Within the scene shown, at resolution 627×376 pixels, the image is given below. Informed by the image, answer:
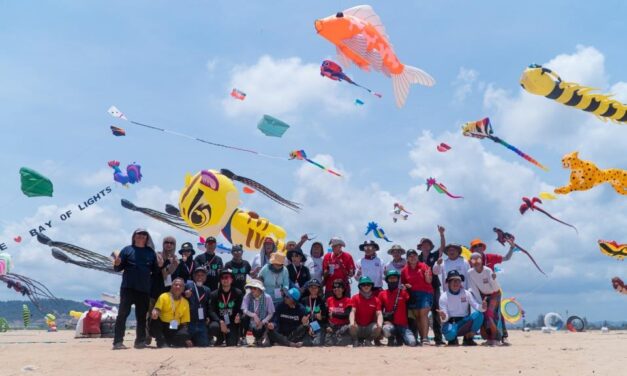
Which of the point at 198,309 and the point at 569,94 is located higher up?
the point at 569,94

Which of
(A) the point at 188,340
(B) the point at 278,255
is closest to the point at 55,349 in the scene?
(A) the point at 188,340

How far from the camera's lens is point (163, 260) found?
8.10 meters

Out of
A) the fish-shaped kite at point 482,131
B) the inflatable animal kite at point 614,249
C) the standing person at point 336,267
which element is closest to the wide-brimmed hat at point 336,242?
the standing person at point 336,267

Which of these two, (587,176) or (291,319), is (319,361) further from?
(587,176)

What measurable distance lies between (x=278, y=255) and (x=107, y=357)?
2820 mm

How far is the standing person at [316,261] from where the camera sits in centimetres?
894

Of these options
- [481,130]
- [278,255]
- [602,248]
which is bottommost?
[278,255]

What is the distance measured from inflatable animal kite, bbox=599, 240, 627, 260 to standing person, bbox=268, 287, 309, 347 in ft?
37.3

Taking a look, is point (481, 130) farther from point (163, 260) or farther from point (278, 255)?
point (163, 260)

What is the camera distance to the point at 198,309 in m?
8.20

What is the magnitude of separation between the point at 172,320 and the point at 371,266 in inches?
118

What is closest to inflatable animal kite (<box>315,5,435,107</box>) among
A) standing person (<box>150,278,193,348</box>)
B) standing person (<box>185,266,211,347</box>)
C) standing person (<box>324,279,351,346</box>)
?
standing person (<box>324,279,351,346</box>)

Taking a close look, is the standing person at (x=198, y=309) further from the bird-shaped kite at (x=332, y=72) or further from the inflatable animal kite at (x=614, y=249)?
the inflatable animal kite at (x=614, y=249)

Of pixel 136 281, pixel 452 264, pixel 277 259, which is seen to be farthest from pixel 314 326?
pixel 136 281
